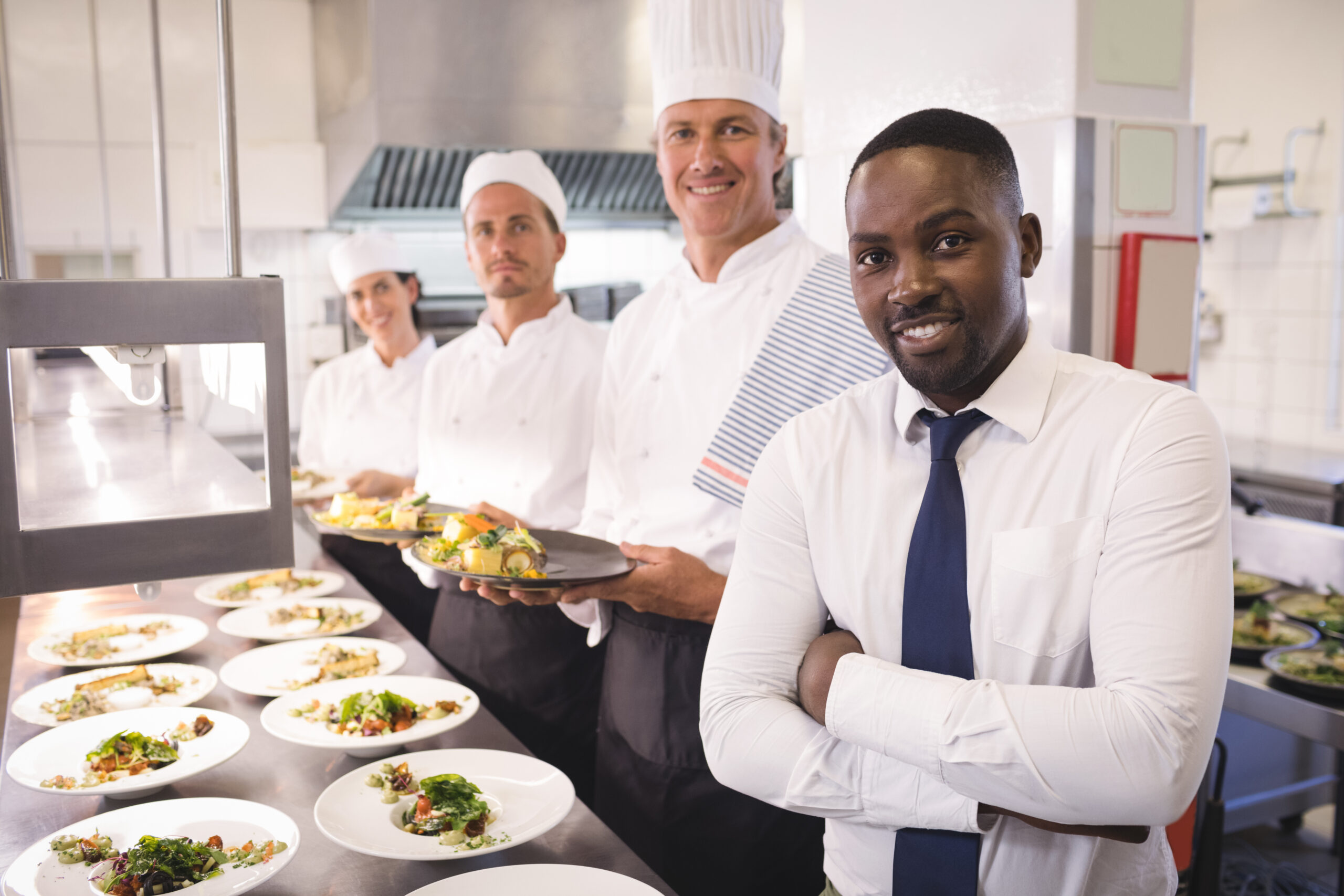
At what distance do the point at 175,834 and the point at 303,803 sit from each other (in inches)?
7.6

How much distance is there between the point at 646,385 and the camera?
227cm

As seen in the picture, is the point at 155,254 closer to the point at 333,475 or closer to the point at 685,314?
the point at 333,475

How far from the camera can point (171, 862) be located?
128 centimetres

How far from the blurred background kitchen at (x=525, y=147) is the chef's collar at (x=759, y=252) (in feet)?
2.16

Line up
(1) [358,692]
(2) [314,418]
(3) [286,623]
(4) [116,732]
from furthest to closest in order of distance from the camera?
(2) [314,418] < (3) [286,623] < (1) [358,692] < (4) [116,732]

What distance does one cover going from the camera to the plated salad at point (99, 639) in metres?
2.19

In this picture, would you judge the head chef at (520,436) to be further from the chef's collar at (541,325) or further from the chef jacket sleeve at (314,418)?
the chef jacket sleeve at (314,418)

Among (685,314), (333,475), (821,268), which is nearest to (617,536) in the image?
(685,314)

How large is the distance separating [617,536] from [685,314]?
0.52m

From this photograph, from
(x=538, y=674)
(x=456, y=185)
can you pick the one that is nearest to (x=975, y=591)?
(x=538, y=674)

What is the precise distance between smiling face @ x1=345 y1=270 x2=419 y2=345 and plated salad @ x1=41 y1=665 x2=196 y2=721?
2.42m

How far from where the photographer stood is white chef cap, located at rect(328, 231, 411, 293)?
4.26 meters

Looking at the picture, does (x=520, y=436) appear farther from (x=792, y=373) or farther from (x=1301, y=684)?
(x=1301, y=684)

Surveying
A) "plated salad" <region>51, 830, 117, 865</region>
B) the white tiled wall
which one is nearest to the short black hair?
"plated salad" <region>51, 830, 117, 865</region>
